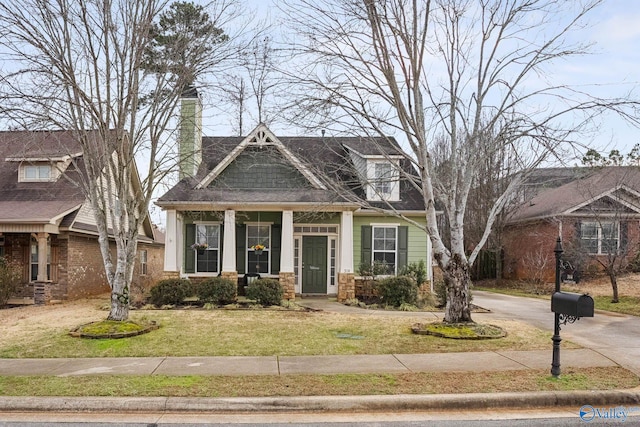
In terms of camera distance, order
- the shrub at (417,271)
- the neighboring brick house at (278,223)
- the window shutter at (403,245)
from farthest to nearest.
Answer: the window shutter at (403,245), the shrub at (417,271), the neighboring brick house at (278,223)

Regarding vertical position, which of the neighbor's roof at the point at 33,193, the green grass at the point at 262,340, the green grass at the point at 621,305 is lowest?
the green grass at the point at 621,305

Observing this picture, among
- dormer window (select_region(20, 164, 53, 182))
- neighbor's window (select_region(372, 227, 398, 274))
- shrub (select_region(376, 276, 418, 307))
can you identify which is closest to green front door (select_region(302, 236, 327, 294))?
neighbor's window (select_region(372, 227, 398, 274))

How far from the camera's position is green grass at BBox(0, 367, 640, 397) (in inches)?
244

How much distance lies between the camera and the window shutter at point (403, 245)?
18.1 meters

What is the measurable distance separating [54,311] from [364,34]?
1150 centimetres

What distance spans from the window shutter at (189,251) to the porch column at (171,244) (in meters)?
0.69

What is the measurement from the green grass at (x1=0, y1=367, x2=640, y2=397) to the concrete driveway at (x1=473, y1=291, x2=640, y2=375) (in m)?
1.49

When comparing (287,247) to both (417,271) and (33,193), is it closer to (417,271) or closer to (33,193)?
(417,271)

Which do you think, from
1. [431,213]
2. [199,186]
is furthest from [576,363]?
[199,186]

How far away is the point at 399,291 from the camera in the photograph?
14680mm

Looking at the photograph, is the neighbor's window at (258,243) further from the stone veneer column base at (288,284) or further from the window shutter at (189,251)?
the window shutter at (189,251)

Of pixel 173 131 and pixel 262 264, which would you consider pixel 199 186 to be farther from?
pixel 173 131

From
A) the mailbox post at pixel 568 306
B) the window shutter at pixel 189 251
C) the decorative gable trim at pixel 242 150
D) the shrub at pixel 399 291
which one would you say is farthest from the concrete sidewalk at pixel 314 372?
the decorative gable trim at pixel 242 150

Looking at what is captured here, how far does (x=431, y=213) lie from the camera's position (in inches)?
406
